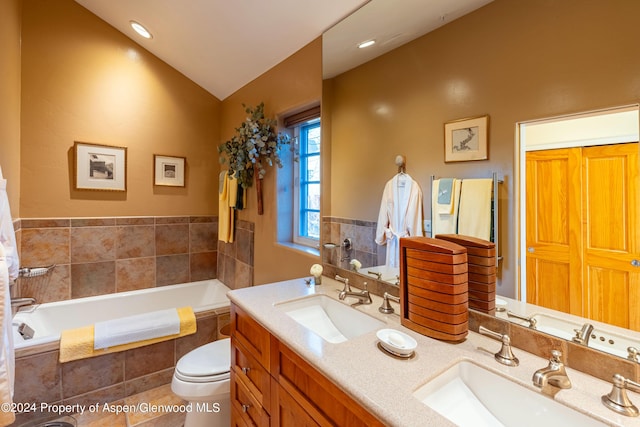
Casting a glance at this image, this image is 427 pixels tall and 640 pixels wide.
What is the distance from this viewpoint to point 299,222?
7.46ft

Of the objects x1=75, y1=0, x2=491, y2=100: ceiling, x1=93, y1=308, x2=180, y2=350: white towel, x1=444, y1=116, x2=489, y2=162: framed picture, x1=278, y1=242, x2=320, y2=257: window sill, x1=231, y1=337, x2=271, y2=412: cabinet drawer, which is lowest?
x1=93, y1=308, x2=180, y2=350: white towel

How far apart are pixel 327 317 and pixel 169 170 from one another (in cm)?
243

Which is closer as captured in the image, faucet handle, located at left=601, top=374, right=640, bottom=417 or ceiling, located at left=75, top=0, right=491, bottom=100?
faucet handle, located at left=601, top=374, right=640, bottom=417

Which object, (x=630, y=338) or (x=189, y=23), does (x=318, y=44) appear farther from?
(x=630, y=338)

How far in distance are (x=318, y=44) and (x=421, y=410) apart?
192cm

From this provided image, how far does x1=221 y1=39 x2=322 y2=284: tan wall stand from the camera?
1.87 m

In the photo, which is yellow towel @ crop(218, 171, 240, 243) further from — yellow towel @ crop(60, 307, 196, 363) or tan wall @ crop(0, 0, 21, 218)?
tan wall @ crop(0, 0, 21, 218)

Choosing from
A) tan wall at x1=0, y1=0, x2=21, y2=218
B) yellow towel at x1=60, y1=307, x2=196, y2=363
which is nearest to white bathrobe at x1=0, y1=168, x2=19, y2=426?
yellow towel at x1=60, y1=307, x2=196, y2=363

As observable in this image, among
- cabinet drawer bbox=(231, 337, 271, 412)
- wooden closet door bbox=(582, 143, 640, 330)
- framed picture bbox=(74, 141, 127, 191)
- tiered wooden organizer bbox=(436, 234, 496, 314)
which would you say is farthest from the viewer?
framed picture bbox=(74, 141, 127, 191)

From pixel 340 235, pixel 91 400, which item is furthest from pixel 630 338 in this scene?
pixel 91 400

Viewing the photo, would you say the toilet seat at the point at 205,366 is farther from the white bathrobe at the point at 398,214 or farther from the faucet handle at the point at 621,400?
the faucet handle at the point at 621,400

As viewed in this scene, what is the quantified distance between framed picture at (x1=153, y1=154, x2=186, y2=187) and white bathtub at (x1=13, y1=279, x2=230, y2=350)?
3.57 feet

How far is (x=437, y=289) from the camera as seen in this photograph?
0.94 m

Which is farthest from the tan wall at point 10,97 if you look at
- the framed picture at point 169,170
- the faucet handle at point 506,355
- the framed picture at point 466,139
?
the faucet handle at point 506,355
